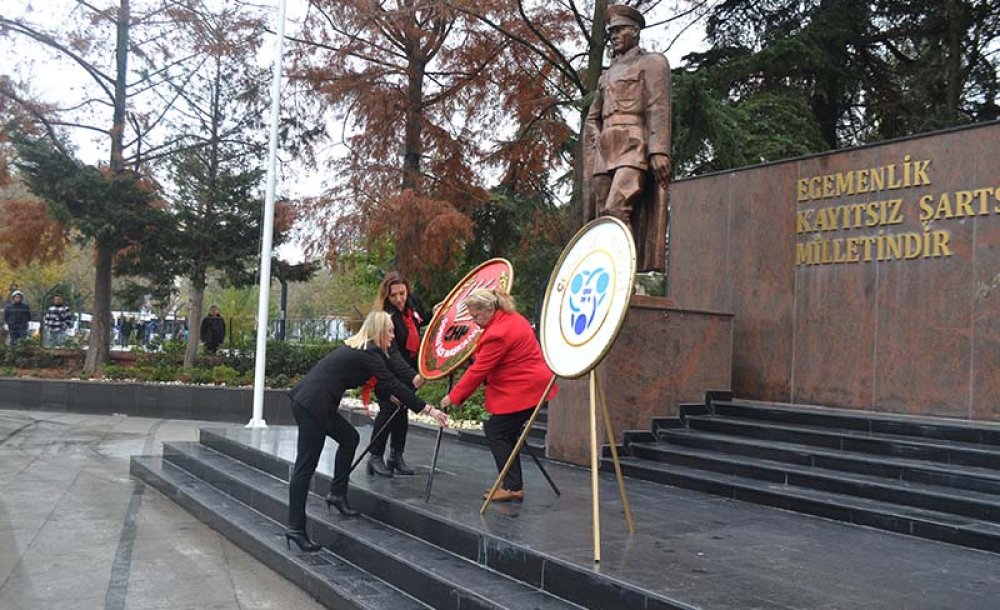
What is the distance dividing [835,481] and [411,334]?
3.74m

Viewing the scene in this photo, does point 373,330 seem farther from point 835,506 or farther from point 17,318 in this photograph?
point 17,318

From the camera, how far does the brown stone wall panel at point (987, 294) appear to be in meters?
7.96

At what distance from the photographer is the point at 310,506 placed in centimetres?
706

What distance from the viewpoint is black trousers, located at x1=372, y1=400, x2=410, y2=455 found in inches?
289

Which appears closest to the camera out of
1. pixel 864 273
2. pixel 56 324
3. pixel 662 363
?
pixel 662 363

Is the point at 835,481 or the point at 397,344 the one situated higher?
the point at 397,344

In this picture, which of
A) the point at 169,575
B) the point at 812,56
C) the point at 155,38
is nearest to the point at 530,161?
the point at 812,56

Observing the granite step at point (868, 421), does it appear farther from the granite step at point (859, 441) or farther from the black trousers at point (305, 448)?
Result: the black trousers at point (305, 448)

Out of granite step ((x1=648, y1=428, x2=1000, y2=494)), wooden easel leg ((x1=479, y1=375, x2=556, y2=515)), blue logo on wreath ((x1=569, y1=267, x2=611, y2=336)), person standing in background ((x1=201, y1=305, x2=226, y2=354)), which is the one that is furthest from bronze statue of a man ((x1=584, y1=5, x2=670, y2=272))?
person standing in background ((x1=201, y1=305, x2=226, y2=354))

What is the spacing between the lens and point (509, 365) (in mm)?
6316

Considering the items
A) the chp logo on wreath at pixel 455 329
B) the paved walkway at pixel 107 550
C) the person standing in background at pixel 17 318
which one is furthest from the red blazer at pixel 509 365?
the person standing in background at pixel 17 318

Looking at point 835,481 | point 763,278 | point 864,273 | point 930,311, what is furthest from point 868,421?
point 763,278

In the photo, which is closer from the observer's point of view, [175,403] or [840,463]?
[840,463]

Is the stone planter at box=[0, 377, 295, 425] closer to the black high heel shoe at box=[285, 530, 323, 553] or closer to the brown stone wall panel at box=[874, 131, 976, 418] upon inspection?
the black high heel shoe at box=[285, 530, 323, 553]
